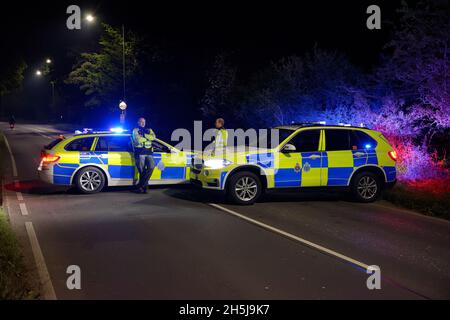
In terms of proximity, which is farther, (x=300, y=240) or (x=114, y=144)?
(x=114, y=144)

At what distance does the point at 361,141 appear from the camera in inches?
447

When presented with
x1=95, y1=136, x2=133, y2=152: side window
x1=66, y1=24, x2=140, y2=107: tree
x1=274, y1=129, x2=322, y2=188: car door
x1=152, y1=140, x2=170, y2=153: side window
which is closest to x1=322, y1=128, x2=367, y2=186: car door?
x1=274, y1=129, x2=322, y2=188: car door

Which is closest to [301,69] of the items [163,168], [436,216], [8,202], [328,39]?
[328,39]

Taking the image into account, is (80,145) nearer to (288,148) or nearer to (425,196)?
(288,148)

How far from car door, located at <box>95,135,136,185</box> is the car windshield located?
2.62 meters

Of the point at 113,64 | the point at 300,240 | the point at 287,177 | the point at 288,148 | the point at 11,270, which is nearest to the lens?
the point at 11,270

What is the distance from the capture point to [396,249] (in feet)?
24.1

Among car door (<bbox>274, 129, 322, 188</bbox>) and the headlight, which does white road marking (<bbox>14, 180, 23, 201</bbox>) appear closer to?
the headlight

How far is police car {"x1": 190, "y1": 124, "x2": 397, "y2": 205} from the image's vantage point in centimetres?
1056

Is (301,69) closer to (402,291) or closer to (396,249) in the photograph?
(396,249)

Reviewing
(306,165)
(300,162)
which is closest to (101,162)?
(300,162)

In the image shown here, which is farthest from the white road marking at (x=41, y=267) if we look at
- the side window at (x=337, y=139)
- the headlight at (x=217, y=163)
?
the side window at (x=337, y=139)

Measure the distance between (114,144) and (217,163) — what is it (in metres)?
3.05

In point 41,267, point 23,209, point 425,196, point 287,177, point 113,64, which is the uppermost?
point 113,64
